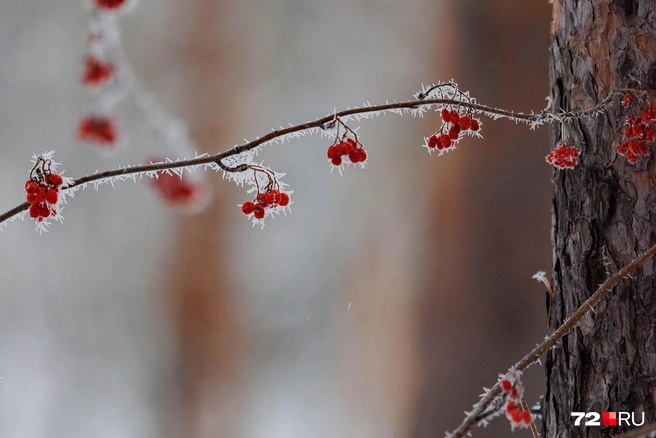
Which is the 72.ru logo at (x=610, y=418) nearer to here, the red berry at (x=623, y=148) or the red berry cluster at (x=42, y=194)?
the red berry at (x=623, y=148)

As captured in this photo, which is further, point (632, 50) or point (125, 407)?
point (125, 407)

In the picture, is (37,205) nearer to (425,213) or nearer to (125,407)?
(125,407)

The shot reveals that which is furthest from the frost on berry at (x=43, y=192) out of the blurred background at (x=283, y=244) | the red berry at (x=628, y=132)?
the blurred background at (x=283, y=244)

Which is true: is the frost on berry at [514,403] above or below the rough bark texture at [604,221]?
below

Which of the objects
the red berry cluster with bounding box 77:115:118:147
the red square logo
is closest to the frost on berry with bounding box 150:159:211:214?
the red berry cluster with bounding box 77:115:118:147

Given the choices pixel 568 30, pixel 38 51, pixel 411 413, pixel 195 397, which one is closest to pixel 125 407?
pixel 195 397

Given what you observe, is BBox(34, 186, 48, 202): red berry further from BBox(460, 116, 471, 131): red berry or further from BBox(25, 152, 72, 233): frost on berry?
BBox(460, 116, 471, 131): red berry
